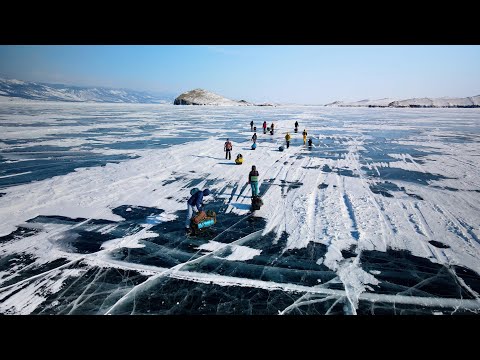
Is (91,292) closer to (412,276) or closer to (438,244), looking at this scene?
(412,276)

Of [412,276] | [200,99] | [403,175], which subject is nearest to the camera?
[412,276]

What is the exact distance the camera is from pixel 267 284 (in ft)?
17.3

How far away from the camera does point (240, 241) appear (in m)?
6.91

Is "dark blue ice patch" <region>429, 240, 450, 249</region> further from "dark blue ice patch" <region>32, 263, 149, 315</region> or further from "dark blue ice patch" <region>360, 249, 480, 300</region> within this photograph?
"dark blue ice patch" <region>32, 263, 149, 315</region>

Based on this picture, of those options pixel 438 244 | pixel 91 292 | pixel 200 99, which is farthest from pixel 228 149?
pixel 200 99

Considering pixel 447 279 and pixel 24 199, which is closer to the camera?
pixel 447 279

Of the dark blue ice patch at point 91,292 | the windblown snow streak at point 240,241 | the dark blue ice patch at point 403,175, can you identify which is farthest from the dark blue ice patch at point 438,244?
the dark blue ice patch at point 91,292

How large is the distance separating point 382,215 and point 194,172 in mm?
7982

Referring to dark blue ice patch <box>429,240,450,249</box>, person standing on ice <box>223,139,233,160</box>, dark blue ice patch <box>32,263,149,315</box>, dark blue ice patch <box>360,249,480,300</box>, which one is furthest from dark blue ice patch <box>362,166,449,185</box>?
dark blue ice patch <box>32,263,149,315</box>

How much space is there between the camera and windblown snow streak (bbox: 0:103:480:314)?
16.1 feet
